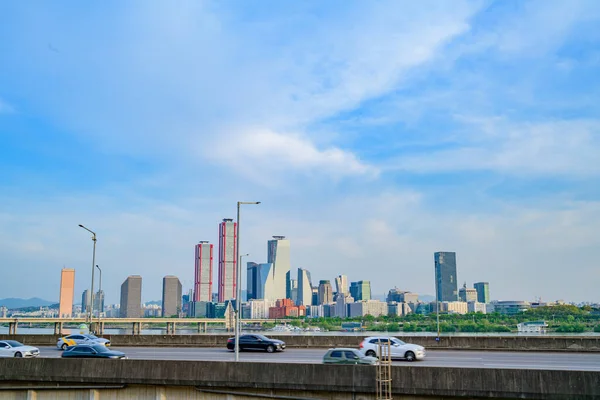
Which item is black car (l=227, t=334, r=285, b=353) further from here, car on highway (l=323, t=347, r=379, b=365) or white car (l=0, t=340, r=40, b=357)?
white car (l=0, t=340, r=40, b=357)

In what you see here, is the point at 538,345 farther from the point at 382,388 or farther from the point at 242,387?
the point at 242,387

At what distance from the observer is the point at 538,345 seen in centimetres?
4003

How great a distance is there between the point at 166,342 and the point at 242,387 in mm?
28497

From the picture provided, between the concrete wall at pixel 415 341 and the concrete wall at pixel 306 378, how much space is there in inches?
865

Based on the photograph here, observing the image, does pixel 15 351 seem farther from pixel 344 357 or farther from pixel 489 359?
pixel 489 359

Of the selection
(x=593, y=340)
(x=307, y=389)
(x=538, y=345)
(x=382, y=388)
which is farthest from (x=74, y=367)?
(x=593, y=340)

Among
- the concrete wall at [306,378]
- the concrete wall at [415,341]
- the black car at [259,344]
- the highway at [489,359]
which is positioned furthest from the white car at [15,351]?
the concrete wall at [415,341]

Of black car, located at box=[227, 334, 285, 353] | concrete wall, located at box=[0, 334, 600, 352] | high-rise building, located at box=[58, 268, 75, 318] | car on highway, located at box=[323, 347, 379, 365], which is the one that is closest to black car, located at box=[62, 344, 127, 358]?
black car, located at box=[227, 334, 285, 353]

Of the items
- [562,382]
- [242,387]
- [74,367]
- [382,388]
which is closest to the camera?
[562,382]

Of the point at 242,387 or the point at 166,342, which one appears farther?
the point at 166,342

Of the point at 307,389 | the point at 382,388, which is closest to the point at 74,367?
the point at 307,389

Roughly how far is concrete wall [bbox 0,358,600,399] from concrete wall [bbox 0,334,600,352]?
72.1ft

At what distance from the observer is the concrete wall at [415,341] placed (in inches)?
1563

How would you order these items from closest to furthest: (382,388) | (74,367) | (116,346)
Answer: (382,388) < (74,367) < (116,346)
